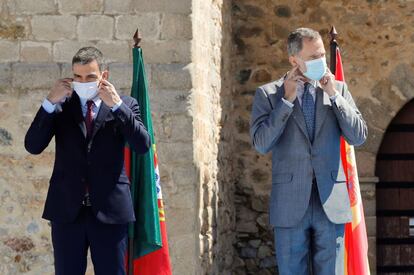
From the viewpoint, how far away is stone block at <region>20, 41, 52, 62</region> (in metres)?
7.18

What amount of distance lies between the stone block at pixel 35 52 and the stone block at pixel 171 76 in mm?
716

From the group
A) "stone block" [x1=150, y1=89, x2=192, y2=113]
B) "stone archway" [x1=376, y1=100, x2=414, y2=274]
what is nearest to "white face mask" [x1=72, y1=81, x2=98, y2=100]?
"stone block" [x1=150, y1=89, x2=192, y2=113]

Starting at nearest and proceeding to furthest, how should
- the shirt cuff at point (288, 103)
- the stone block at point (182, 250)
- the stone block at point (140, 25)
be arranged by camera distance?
the shirt cuff at point (288, 103) < the stone block at point (182, 250) < the stone block at point (140, 25)

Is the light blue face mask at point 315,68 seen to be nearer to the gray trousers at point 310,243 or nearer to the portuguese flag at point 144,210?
the gray trousers at point 310,243

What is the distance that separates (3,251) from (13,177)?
0.49 m

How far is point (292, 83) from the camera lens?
19.6ft

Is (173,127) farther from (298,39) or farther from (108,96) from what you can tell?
(108,96)

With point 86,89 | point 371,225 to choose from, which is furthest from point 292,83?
point 371,225

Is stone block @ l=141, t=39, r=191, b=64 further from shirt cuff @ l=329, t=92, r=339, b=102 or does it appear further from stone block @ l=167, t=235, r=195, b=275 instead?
shirt cuff @ l=329, t=92, r=339, b=102

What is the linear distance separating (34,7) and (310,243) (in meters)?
2.49

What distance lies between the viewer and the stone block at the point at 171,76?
7055 millimetres

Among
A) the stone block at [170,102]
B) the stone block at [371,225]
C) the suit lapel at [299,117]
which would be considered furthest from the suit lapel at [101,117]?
the stone block at [371,225]

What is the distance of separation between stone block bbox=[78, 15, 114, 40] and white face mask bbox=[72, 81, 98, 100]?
63.2 inches

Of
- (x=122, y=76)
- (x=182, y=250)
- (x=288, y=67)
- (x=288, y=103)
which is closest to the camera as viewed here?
(x=288, y=103)
